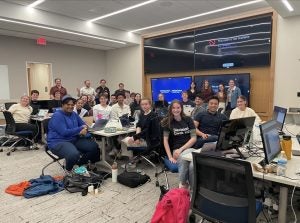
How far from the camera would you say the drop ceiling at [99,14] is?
5.71 meters

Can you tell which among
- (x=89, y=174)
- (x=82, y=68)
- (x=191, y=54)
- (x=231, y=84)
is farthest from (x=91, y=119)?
(x=82, y=68)

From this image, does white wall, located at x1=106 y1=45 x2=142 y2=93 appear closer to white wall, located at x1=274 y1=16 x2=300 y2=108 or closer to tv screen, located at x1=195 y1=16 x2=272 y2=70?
tv screen, located at x1=195 y1=16 x2=272 y2=70

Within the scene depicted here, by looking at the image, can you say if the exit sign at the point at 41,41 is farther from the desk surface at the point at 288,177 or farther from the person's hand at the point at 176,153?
the desk surface at the point at 288,177

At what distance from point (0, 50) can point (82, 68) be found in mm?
2928

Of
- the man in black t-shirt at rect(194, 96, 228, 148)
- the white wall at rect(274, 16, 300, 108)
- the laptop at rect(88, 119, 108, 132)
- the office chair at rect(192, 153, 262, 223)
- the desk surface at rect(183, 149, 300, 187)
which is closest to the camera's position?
the office chair at rect(192, 153, 262, 223)

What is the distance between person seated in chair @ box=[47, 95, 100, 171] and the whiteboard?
537 centimetres

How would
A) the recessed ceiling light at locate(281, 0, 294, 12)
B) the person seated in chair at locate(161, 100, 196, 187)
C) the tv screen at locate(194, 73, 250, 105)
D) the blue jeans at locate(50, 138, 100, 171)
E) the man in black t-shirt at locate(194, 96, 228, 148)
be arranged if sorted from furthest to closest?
the tv screen at locate(194, 73, 250, 105), the recessed ceiling light at locate(281, 0, 294, 12), the man in black t-shirt at locate(194, 96, 228, 148), the blue jeans at locate(50, 138, 100, 171), the person seated in chair at locate(161, 100, 196, 187)

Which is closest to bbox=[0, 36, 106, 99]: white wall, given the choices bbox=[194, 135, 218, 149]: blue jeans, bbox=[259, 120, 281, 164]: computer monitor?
bbox=[194, 135, 218, 149]: blue jeans

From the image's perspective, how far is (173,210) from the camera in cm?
189

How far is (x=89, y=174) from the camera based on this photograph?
10.8 ft

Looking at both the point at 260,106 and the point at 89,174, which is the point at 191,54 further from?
the point at 89,174

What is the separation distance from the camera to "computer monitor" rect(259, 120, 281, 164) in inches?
76.8

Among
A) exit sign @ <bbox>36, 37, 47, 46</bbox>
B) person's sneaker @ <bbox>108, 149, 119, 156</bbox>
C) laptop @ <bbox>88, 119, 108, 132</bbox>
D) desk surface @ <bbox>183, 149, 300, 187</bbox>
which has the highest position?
exit sign @ <bbox>36, 37, 47, 46</bbox>

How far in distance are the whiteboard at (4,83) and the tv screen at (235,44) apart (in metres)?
6.09
